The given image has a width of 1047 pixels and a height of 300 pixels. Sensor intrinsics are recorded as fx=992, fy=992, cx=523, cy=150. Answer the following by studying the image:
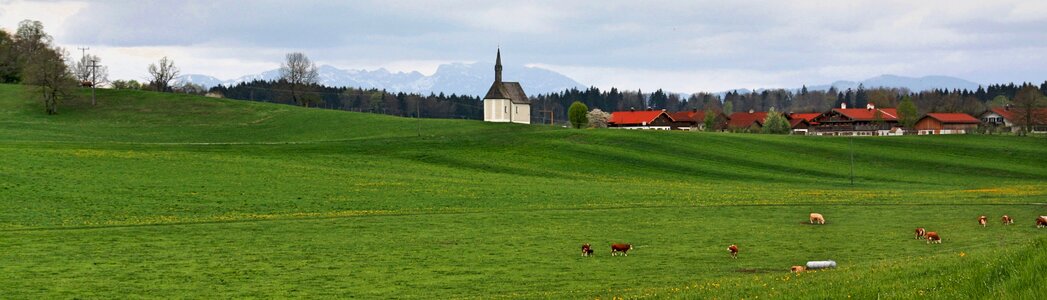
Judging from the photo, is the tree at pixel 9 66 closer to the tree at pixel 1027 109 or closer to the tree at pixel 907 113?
the tree at pixel 907 113

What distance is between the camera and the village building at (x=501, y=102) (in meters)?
182

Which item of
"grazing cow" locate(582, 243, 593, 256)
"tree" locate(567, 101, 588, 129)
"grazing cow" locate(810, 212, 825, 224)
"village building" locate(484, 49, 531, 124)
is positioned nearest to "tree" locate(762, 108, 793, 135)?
"tree" locate(567, 101, 588, 129)

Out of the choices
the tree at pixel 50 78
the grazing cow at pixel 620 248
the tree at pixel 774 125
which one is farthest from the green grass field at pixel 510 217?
the tree at pixel 774 125

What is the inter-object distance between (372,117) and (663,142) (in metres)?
54.1

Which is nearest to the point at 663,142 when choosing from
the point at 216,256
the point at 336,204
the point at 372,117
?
the point at 372,117

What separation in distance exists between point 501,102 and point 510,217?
127529 millimetres

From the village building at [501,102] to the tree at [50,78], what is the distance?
6962cm

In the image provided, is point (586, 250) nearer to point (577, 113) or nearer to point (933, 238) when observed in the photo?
point (933, 238)

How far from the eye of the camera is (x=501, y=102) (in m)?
182

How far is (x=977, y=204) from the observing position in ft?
205

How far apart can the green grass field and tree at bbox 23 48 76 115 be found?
19320 mm

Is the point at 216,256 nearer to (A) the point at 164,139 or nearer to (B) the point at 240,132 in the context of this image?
(A) the point at 164,139

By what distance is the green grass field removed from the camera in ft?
101

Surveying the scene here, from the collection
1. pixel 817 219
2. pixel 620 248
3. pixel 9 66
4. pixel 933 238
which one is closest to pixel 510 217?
pixel 817 219
